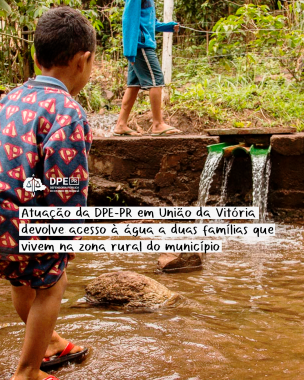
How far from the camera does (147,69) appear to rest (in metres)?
5.32

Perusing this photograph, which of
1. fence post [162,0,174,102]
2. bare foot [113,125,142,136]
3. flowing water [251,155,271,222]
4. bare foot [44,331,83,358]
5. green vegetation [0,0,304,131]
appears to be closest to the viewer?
bare foot [44,331,83,358]

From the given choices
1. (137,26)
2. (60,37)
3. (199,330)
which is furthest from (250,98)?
(60,37)

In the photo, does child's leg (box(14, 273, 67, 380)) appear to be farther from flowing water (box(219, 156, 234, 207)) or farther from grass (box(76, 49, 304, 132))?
grass (box(76, 49, 304, 132))

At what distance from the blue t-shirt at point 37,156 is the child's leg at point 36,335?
206mm

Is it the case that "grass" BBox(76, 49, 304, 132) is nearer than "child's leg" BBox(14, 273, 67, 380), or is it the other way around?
"child's leg" BBox(14, 273, 67, 380)

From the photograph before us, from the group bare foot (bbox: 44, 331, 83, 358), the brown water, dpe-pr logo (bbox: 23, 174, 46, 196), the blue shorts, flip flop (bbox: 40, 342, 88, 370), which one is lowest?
the brown water

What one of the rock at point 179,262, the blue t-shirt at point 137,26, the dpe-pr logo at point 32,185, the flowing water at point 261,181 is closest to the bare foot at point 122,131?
the blue t-shirt at point 137,26

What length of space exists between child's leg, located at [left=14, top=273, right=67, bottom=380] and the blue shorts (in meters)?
3.86

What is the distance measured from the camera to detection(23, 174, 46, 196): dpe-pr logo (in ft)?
5.61

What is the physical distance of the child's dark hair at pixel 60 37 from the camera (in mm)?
1842

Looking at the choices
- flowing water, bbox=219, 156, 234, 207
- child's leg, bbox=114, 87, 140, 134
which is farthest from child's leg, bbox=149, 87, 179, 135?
flowing water, bbox=219, 156, 234, 207

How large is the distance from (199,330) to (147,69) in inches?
141

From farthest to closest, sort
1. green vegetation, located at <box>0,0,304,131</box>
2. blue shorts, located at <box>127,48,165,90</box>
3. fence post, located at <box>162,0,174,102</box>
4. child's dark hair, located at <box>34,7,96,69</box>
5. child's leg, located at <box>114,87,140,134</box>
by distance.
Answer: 1. fence post, located at <box>162,0,174,102</box>
2. green vegetation, located at <box>0,0,304,131</box>
3. child's leg, located at <box>114,87,140,134</box>
4. blue shorts, located at <box>127,48,165,90</box>
5. child's dark hair, located at <box>34,7,96,69</box>

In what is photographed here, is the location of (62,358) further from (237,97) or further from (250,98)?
(250,98)
